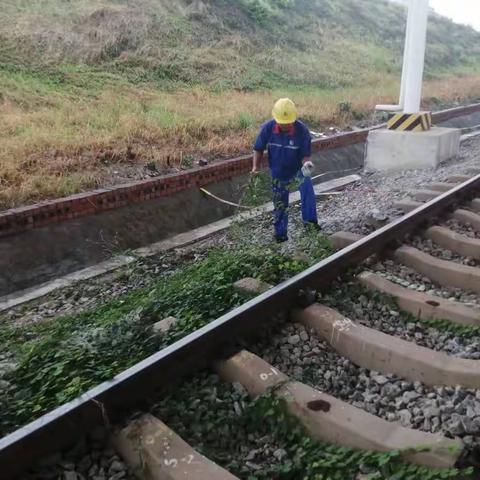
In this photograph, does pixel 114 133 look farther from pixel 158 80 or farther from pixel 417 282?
pixel 417 282

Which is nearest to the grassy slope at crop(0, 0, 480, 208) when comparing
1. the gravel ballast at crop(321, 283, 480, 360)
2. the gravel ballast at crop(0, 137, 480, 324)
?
the gravel ballast at crop(0, 137, 480, 324)

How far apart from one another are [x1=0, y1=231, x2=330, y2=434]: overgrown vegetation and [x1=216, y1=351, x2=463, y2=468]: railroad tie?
0.56 metres

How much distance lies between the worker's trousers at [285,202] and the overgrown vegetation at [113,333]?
52.0 inches

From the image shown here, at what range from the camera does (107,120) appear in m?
9.84

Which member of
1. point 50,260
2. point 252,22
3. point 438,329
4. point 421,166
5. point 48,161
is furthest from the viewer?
point 252,22

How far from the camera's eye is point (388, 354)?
9.85 ft

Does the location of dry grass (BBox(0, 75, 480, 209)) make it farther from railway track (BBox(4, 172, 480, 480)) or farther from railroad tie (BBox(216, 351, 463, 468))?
railroad tie (BBox(216, 351, 463, 468))

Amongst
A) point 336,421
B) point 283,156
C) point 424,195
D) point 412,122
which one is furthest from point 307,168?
point 412,122

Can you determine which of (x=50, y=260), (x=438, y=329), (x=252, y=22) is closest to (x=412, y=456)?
(x=438, y=329)

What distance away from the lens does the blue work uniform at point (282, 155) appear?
21.2ft

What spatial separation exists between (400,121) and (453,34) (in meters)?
31.4

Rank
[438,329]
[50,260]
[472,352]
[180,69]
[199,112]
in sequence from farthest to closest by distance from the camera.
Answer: [180,69], [199,112], [50,260], [438,329], [472,352]

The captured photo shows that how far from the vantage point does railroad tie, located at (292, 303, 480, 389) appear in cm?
282

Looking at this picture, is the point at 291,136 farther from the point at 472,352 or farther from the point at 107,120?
the point at 107,120
